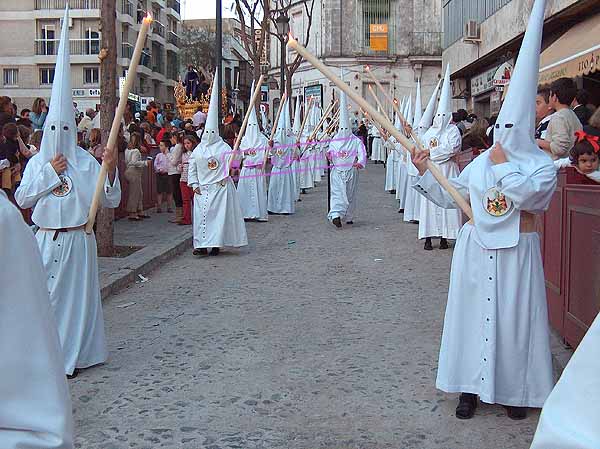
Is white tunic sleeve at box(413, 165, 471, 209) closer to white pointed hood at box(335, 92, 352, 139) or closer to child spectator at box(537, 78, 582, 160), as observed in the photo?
child spectator at box(537, 78, 582, 160)

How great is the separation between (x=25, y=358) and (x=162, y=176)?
1490 cm

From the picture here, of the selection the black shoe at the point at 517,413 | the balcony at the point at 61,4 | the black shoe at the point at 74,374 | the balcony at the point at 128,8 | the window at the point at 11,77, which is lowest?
the black shoe at the point at 74,374

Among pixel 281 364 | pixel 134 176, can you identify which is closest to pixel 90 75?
pixel 134 176

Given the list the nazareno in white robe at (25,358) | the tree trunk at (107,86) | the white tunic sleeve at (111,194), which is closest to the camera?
the nazareno in white robe at (25,358)

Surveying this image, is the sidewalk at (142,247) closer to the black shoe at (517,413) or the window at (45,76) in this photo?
the black shoe at (517,413)

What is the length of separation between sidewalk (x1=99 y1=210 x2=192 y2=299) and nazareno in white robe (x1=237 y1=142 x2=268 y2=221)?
159cm

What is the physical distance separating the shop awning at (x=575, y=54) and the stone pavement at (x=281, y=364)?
5.76m

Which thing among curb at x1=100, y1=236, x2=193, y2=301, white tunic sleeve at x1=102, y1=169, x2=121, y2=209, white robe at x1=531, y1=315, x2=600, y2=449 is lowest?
curb at x1=100, y1=236, x2=193, y2=301

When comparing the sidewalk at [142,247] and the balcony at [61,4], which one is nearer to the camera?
the sidewalk at [142,247]

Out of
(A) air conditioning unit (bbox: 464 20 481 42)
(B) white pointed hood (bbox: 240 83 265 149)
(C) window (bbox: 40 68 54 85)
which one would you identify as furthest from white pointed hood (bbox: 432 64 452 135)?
(C) window (bbox: 40 68 54 85)

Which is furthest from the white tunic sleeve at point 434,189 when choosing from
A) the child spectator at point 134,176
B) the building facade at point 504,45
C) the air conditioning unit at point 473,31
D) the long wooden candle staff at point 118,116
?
the air conditioning unit at point 473,31

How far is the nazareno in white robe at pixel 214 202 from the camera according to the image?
1173 centimetres

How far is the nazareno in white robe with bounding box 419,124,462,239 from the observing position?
1184 centimetres

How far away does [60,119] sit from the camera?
5.96 metres
